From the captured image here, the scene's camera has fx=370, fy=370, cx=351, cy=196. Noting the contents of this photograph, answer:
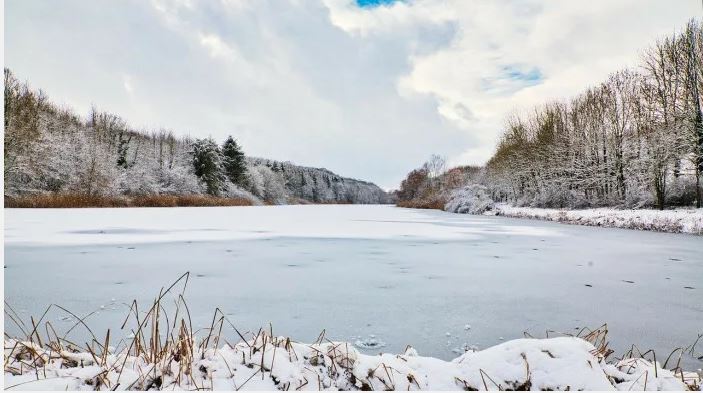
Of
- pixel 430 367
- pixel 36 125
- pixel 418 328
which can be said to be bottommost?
pixel 418 328

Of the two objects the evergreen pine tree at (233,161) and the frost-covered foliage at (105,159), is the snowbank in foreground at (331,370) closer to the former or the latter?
the frost-covered foliage at (105,159)

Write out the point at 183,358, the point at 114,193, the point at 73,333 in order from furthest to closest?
the point at 114,193 < the point at 73,333 < the point at 183,358

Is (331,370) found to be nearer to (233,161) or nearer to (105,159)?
(105,159)

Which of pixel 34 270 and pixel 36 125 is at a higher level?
pixel 36 125

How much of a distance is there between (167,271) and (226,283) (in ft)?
3.27

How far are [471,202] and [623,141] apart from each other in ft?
30.7

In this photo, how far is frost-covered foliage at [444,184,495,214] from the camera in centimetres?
2408

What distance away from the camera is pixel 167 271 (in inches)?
160

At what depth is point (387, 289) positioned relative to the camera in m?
3.41

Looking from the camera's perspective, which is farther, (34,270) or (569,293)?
(34,270)

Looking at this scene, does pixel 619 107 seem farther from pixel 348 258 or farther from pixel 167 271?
pixel 167 271

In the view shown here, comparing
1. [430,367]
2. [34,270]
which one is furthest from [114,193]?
[430,367]

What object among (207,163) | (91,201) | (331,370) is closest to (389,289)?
(331,370)

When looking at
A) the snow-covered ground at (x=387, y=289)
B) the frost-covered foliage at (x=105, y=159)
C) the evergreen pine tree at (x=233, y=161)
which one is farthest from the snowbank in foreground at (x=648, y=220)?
the evergreen pine tree at (x=233, y=161)
